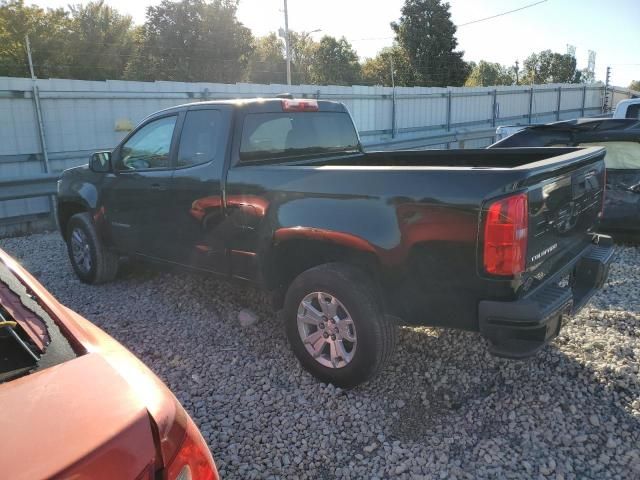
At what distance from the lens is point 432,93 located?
680 inches

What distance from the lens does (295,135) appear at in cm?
441

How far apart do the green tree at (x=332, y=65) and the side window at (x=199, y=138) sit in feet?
196

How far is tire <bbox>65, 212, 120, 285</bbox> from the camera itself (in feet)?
17.8

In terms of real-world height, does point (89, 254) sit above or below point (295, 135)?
below

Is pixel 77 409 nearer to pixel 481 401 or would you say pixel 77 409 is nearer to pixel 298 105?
pixel 481 401

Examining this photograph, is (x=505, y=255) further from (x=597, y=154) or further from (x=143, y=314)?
(x=143, y=314)

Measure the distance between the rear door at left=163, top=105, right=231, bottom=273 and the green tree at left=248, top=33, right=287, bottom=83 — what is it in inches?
1858

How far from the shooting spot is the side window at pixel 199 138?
4.09 meters

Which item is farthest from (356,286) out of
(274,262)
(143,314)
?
(143,314)

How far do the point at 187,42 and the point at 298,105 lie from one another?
43.1m

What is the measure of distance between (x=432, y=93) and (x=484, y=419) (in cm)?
1564

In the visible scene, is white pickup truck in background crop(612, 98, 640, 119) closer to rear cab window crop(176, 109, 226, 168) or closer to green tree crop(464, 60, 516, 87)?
rear cab window crop(176, 109, 226, 168)

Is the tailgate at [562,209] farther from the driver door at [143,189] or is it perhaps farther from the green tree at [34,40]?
the green tree at [34,40]

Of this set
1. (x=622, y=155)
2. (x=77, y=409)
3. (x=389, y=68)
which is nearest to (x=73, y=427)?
(x=77, y=409)
